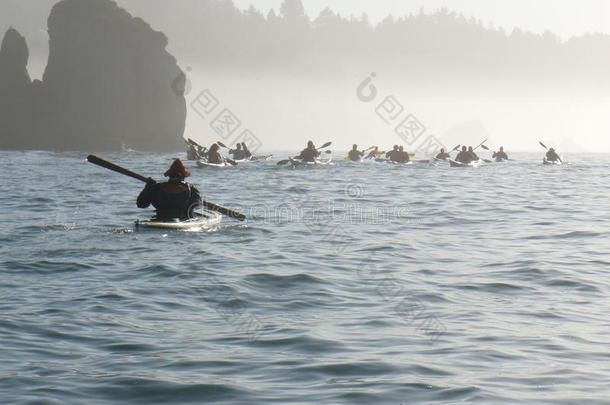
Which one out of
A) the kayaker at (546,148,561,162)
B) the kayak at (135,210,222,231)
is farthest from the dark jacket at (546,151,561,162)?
the kayak at (135,210,222,231)

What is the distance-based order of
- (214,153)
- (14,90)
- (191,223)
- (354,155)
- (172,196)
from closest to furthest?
1. (172,196)
2. (191,223)
3. (214,153)
4. (354,155)
5. (14,90)

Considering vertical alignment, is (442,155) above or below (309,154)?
above

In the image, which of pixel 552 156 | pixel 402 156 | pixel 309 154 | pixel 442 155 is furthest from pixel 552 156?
pixel 309 154

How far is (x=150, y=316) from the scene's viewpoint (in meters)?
8.75

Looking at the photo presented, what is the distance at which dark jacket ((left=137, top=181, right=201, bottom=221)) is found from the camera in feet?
50.0

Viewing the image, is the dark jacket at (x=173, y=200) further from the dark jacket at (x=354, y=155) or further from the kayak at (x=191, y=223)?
the dark jacket at (x=354, y=155)

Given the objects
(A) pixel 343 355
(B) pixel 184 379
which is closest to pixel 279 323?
(A) pixel 343 355

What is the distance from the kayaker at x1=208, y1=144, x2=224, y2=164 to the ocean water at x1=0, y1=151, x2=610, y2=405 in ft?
80.1

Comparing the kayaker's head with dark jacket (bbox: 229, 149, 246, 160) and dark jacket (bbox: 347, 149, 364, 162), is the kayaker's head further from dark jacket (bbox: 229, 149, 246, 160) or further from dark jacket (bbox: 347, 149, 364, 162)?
dark jacket (bbox: 347, 149, 364, 162)

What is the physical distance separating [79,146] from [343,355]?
381 ft

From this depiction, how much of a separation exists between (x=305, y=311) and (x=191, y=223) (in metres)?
7.16

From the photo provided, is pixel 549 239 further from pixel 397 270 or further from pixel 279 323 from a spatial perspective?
pixel 279 323

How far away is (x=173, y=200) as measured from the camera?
15695mm

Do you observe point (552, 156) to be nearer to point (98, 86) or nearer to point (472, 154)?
point (472, 154)
